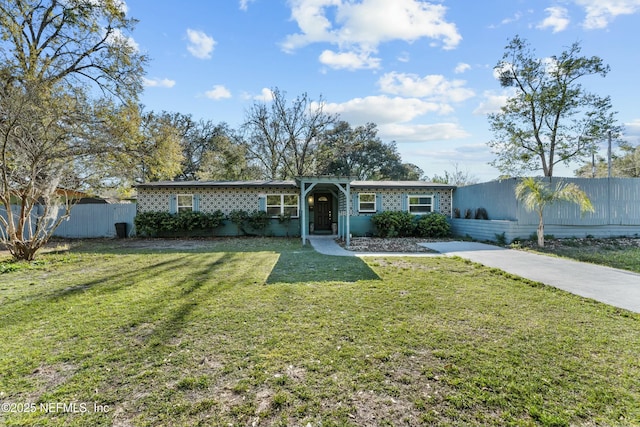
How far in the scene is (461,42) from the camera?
33.3 feet

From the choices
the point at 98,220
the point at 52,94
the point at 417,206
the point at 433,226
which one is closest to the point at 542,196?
the point at 433,226

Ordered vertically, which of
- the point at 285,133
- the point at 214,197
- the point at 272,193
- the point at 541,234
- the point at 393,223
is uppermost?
the point at 285,133

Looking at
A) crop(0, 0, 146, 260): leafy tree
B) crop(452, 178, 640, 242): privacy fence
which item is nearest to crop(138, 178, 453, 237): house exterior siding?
crop(0, 0, 146, 260): leafy tree

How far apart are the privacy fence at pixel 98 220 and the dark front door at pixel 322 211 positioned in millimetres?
8859

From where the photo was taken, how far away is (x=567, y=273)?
619 centimetres

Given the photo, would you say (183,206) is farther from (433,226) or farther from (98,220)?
(433,226)

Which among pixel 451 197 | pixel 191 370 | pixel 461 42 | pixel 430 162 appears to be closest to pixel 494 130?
pixel 451 197

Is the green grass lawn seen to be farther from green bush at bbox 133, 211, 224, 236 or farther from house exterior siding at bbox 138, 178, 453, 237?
house exterior siding at bbox 138, 178, 453, 237

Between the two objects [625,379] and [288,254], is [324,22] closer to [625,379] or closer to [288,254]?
[288,254]

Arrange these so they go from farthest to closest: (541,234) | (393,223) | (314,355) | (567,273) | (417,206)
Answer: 1. (417,206)
2. (393,223)
3. (541,234)
4. (567,273)
5. (314,355)

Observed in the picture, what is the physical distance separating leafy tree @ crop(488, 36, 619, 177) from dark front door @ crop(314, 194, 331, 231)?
10611mm

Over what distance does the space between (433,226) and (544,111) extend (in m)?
9.50

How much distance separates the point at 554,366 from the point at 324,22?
1219 cm

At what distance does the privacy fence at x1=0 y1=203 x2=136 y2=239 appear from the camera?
14.8 meters
